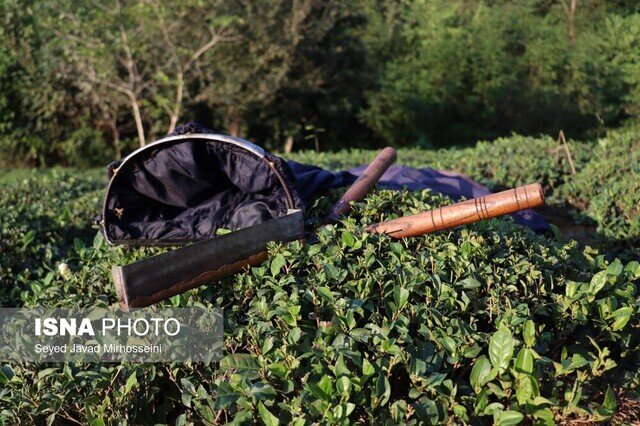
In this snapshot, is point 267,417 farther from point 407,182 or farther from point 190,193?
point 407,182

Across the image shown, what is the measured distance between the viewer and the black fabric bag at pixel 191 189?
353cm

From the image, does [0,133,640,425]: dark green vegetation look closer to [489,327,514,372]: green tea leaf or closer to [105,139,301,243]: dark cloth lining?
[489,327,514,372]: green tea leaf

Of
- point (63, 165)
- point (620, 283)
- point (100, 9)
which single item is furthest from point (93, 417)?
point (63, 165)

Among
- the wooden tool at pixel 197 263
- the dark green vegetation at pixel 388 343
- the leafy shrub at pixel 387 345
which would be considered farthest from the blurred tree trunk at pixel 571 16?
the wooden tool at pixel 197 263

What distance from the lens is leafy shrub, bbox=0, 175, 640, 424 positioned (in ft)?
7.22

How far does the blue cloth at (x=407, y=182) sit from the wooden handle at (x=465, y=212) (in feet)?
2.35

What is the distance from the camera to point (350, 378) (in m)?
2.21

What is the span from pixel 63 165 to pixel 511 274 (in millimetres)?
13167

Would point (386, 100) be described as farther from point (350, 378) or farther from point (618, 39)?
point (350, 378)

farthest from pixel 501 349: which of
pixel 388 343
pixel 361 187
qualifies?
pixel 361 187

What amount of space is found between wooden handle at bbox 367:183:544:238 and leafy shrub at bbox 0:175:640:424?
0.27 feet

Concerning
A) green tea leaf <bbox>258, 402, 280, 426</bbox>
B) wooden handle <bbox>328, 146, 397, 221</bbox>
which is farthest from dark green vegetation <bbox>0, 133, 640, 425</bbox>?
wooden handle <bbox>328, 146, 397, 221</bbox>

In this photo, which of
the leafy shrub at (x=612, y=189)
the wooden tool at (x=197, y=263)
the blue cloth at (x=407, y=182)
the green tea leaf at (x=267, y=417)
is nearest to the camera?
the green tea leaf at (x=267, y=417)

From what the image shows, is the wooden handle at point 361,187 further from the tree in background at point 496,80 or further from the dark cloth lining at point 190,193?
the tree in background at point 496,80
